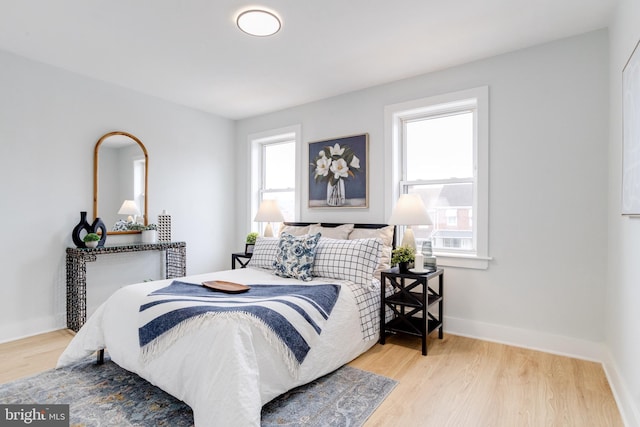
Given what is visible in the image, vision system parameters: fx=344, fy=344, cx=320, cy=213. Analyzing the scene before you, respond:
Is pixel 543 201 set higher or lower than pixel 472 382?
higher

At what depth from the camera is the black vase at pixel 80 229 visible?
3.38 meters

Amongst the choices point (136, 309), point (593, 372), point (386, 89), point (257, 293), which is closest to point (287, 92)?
point (386, 89)

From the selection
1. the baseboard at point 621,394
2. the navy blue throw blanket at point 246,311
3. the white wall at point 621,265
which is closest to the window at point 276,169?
the navy blue throw blanket at point 246,311

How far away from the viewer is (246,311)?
188 cm

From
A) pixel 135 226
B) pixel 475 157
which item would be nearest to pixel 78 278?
pixel 135 226

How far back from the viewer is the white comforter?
1.59 m

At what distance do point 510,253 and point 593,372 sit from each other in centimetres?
99

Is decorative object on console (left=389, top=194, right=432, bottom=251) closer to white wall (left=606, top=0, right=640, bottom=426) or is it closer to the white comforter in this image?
the white comforter

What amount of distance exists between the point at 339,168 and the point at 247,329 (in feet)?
8.29

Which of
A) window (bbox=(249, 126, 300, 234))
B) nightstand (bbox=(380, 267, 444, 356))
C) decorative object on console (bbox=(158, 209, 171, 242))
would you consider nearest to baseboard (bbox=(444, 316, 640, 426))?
nightstand (bbox=(380, 267, 444, 356))

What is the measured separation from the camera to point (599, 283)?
2.60 m

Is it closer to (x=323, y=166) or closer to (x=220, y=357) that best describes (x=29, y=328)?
(x=220, y=357)

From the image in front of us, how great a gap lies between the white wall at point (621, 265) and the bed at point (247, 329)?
1.58 metres

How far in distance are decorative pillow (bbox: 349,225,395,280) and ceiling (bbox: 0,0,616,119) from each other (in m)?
1.55
